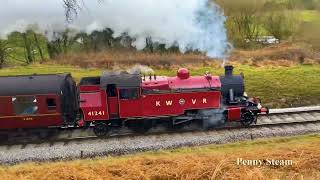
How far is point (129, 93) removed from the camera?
19.6m

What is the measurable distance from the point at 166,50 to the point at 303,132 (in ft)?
46.8

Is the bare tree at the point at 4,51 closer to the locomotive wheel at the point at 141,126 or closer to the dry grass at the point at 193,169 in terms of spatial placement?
the locomotive wheel at the point at 141,126

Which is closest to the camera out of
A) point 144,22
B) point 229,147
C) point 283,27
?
point 229,147

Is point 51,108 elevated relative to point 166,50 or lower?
lower

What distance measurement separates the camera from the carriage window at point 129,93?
1952 cm

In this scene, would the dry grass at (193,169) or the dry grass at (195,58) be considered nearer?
the dry grass at (193,169)

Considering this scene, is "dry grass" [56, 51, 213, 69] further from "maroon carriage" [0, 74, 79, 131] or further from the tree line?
"maroon carriage" [0, 74, 79, 131]

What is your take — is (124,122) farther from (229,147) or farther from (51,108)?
(229,147)

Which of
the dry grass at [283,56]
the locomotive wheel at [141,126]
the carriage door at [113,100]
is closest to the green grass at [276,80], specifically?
the dry grass at [283,56]

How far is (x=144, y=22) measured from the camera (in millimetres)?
27062

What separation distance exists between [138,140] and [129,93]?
199 cm

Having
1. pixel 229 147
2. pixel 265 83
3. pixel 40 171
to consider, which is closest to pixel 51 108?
pixel 40 171

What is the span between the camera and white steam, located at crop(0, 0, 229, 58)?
955 inches

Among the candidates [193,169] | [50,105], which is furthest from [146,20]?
[193,169]
